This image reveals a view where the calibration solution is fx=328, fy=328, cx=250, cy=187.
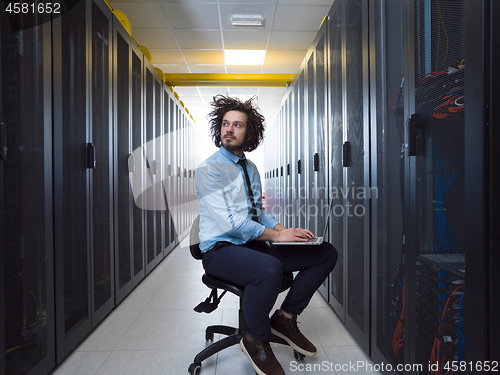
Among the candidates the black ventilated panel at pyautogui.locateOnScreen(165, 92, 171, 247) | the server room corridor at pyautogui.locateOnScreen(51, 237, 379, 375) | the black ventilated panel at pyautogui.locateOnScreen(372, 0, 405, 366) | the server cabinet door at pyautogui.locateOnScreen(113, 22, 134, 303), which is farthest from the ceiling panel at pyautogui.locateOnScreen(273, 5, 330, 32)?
the server room corridor at pyautogui.locateOnScreen(51, 237, 379, 375)

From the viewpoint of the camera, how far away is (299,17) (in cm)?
362

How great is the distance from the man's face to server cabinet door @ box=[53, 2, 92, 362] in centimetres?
A: 79

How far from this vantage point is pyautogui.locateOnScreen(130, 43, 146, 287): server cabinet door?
2828 mm

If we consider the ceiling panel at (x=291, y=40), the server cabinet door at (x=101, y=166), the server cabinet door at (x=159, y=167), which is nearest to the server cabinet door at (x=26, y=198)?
the server cabinet door at (x=101, y=166)

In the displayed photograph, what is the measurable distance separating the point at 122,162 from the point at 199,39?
2.34m

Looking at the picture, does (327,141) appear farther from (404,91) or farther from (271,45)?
(271,45)

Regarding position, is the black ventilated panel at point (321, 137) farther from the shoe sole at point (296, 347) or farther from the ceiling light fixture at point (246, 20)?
the ceiling light fixture at point (246, 20)

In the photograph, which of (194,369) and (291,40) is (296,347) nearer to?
(194,369)

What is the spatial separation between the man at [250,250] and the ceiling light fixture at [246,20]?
2.20 meters

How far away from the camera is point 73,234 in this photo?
175 cm

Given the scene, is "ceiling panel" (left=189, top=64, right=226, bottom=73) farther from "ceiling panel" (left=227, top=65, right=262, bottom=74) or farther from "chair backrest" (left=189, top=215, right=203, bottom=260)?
"chair backrest" (left=189, top=215, right=203, bottom=260)

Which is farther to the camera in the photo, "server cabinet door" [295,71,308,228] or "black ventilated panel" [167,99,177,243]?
"black ventilated panel" [167,99,177,243]

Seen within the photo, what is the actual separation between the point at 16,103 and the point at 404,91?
149 centimetres

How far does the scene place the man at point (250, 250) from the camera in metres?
1.38
